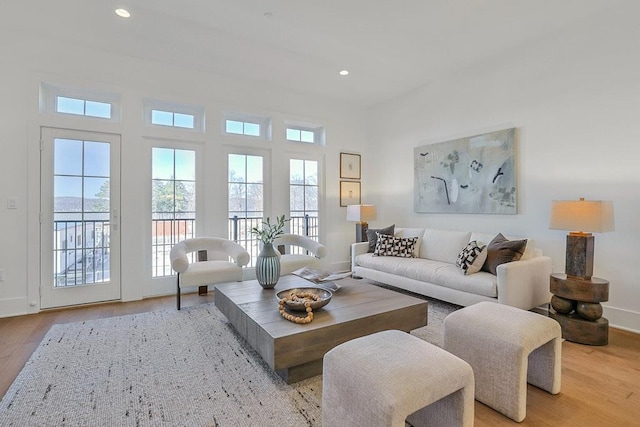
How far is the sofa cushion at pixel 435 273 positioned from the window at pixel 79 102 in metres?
3.67

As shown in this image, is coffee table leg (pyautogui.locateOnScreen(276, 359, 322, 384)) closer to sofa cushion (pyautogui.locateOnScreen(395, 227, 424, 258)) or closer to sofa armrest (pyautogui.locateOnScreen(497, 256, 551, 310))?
sofa armrest (pyautogui.locateOnScreen(497, 256, 551, 310))

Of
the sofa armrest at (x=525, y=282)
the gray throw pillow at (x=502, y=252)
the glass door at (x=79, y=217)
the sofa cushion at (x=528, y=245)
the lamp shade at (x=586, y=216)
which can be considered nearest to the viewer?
the lamp shade at (x=586, y=216)

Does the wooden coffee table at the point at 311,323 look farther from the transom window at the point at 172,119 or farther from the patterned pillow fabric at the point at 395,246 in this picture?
the transom window at the point at 172,119

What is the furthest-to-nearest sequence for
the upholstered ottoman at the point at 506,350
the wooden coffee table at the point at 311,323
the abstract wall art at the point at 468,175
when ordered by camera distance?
1. the abstract wall art at the point at 468,175
2. the wooden coffee table at the point at 311,323
3. the upholstered ottoman at the point at 506,350

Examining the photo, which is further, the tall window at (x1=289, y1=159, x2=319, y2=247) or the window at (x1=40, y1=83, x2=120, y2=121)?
the tall window at (x1=289, y1=159, x2=319, y2=247)

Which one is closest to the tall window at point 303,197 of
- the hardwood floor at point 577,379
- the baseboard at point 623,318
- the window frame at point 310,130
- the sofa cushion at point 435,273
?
the window frame at point 310,130

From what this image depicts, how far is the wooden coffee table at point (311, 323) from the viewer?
1.93 meters

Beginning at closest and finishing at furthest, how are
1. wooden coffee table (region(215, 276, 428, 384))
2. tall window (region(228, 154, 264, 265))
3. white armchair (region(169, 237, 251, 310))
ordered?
wooden coffee table (region(215, 276, 428, 384)), white armchair (region(169, 237, 251, 310)), tall window (region(228, 154, 264, 265))

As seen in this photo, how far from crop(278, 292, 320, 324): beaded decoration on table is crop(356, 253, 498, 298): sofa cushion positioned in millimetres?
1574

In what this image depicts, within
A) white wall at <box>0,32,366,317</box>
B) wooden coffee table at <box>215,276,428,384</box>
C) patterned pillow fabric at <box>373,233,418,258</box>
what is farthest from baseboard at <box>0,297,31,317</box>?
patterned pillow fabric at <box>373,233,418,258</box>

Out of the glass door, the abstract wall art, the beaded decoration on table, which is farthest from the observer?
the abstract wall art

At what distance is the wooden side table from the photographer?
254 centimetres

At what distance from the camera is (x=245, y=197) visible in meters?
4.61

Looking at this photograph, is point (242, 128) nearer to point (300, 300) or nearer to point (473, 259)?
point (300, 300)
